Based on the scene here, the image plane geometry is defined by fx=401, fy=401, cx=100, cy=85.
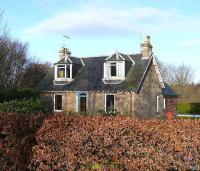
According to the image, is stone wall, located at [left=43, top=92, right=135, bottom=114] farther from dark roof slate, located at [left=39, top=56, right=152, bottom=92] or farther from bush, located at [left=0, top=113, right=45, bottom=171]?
bush, located at [left=0, top=113, right=45, bottom=171]

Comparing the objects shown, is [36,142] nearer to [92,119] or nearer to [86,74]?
[92,119]

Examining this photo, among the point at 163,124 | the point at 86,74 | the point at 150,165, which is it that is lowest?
the point at 150,165

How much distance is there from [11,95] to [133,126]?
94.7 feet

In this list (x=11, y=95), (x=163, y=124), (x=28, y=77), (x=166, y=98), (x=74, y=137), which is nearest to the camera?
(x=74, y=137)

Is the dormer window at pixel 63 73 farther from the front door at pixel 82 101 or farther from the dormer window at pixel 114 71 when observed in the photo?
the dormer window at pixel 114 71

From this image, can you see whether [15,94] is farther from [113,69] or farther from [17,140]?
[17,140]

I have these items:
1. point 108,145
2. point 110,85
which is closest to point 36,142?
point 108,145

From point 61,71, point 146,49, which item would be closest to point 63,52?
point 61,71

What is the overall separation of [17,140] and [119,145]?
237 centimetres

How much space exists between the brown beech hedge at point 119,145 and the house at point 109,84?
83.5 ft

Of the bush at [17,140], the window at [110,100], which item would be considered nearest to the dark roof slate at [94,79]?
the window at [110,100]

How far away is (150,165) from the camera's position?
287 inches

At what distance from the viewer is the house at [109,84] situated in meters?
35.0

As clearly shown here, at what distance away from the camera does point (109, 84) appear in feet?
118
